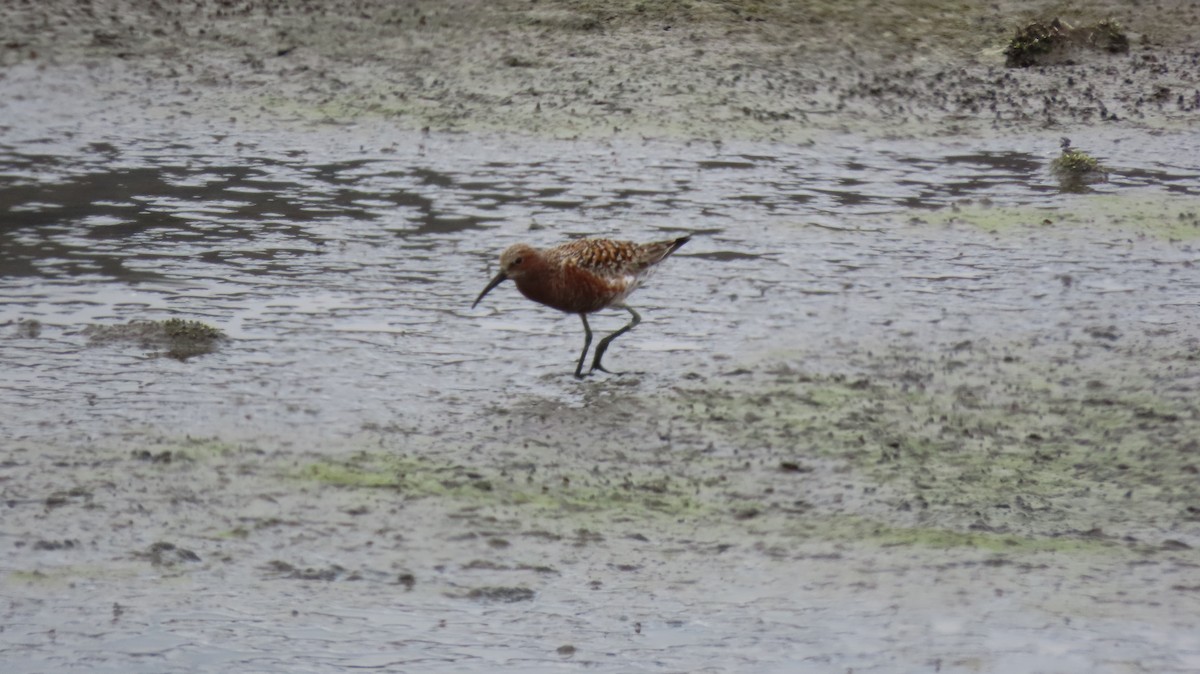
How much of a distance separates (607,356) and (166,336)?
7.12 ft

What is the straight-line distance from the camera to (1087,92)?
1442 cm

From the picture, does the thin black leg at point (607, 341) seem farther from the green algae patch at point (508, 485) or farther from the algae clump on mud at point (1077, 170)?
the algae clump on mud at point (1077, 170)

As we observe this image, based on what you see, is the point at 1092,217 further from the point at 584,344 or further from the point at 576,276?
the point at 576,276

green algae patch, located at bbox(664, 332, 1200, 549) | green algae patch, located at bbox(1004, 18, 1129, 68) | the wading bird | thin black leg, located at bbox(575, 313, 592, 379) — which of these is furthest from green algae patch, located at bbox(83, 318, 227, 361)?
green algae patch, located at bbox(1004, 18, 1129, 68)

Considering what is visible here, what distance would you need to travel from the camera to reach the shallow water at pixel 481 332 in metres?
5.34

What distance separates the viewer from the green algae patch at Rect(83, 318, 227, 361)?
8172mm

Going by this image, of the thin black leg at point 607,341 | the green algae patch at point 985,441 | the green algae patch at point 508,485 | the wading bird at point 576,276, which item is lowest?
the green algae patch at point 985,441

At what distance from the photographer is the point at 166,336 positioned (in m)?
8.32

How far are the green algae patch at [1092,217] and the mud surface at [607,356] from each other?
0.04m

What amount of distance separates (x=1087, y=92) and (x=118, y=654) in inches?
442

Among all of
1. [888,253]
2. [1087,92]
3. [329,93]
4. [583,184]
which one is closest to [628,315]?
[888,253]

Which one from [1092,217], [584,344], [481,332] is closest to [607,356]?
[584,344]

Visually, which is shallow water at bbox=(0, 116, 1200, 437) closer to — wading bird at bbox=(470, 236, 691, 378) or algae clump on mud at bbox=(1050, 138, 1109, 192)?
algae clump on mud at bbox=(1050, 138, 1109, 192)

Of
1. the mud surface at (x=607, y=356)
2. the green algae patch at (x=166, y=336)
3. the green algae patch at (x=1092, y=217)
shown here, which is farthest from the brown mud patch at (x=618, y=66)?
the green algae patch at (x=166, y=336)
